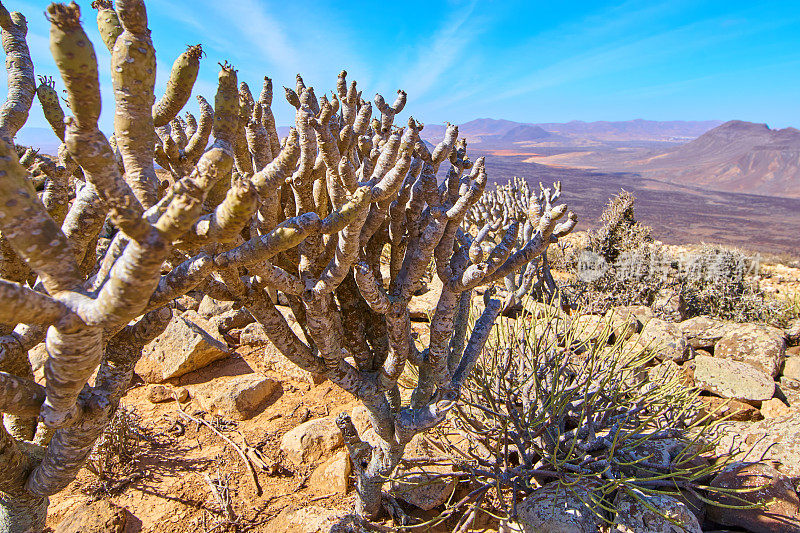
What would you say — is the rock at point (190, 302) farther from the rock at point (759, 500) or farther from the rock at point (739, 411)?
the rock at point (739, 411)

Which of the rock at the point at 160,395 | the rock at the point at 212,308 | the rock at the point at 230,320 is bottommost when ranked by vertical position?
the rock at the point at 160,395

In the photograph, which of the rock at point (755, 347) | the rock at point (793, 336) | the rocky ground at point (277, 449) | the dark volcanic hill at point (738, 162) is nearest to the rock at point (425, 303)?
the rocky ground at point (277, 449)

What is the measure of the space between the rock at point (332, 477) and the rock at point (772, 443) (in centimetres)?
259

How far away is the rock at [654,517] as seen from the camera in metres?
2.27

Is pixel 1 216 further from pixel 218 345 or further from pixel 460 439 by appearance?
pixel 218 345

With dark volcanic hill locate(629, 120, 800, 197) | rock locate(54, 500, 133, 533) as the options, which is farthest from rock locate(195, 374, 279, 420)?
dark volcanic hill locate(629, 120, 800, 197)

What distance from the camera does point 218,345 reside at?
454cm

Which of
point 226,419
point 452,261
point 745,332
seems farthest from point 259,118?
point 745,332

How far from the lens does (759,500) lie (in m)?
2.61

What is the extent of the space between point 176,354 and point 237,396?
0.99m

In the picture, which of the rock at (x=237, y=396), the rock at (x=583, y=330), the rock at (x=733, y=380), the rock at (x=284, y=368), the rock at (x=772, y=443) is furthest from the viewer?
the rock at (x=284, y=368)

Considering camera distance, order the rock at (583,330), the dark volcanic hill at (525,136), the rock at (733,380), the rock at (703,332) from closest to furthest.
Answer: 1. the rock at (583,330)
2. the rock at (733,380)
3. the rock at (703,332)
4. the dark volcanic hill at (525,136)

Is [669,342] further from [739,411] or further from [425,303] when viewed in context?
[425,303]

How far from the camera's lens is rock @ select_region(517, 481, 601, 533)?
2.37m
